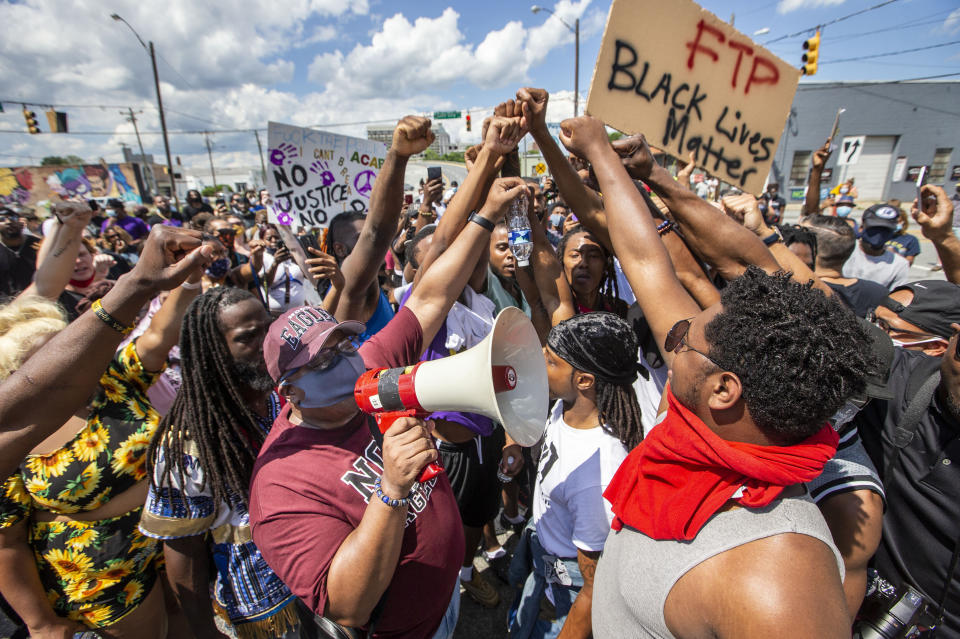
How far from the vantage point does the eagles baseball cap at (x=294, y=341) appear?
60.5 inches

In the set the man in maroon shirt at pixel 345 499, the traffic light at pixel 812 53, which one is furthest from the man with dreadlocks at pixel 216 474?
the traffic light at pixel 812 53

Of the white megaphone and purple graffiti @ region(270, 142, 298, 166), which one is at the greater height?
purple graffiti @ region(270, 142, 298, 166)

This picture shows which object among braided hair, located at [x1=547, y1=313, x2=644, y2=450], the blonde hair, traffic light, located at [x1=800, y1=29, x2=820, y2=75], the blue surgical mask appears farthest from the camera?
traffic light, located at [x1=800, y1=29, x2=820, y2=75]

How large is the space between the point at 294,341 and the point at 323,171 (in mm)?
3575

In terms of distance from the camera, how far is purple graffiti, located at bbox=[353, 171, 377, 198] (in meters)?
4.90

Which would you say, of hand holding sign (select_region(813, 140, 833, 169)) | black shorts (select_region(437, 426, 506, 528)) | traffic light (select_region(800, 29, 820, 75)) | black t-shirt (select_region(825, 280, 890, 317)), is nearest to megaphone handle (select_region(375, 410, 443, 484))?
black shorts (select_region(437, 426, 506, 528))

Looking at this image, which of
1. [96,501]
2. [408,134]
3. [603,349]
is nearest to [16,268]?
[96,501]

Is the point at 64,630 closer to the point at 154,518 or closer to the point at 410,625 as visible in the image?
the point at 154,518

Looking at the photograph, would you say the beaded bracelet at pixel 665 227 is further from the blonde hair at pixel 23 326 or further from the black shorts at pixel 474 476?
the blonde hair at pixel 23 326

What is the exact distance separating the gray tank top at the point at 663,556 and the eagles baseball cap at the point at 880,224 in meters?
5.64

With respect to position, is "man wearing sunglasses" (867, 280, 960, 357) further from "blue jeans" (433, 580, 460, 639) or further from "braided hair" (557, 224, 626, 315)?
"blue jeans" (433, 580, 460, 639)

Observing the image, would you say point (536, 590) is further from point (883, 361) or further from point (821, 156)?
point (821, 156)

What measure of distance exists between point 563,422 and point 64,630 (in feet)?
8.26

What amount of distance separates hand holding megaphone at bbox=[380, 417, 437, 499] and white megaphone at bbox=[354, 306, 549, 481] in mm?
57
